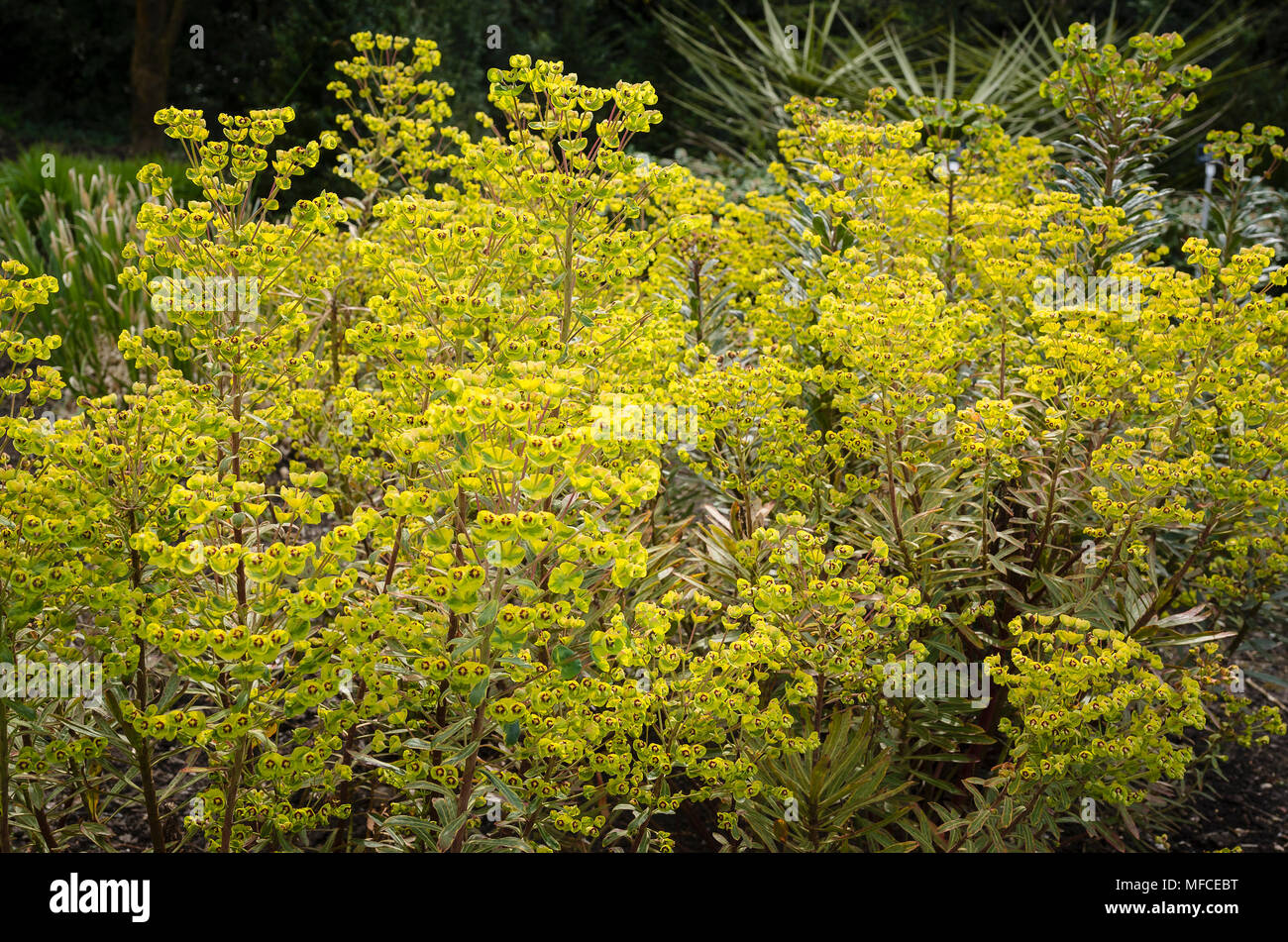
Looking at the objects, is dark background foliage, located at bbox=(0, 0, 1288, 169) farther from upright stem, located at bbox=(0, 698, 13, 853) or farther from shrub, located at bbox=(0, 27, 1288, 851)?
upright stem, located at bbox=(0, 698, 13, 853)

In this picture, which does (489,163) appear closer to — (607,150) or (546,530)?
(607,150)

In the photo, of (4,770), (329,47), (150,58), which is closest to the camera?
(4,770)

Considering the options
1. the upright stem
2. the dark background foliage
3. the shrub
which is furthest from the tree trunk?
the upright stem

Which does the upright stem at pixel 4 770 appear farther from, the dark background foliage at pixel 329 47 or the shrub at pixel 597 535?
the dark background foliage at pixel 329 47

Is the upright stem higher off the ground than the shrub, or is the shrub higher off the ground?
the shrub

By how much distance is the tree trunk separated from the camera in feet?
40.8

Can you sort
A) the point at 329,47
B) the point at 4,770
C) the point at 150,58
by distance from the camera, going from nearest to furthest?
the point at 4,770
the point at 329,47
the point at 150,58

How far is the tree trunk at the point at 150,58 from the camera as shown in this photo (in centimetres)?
1242

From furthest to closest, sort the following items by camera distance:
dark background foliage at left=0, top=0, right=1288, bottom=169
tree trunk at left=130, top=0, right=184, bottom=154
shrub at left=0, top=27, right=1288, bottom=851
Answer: tree trunk at left=130, top=0, right=184, bottom=154, dark background foliage at left=0, top=0, right=1288, bottom=169, shrub at left=0, top=27, right=1288, bottom=851

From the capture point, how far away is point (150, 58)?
12578 millimetres

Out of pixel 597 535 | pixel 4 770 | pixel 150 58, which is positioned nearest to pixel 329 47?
pixel 150 58

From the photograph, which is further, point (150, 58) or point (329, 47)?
point (150, 58)

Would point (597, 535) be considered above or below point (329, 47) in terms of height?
below

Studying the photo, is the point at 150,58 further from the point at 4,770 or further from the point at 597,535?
the point at 597,535
